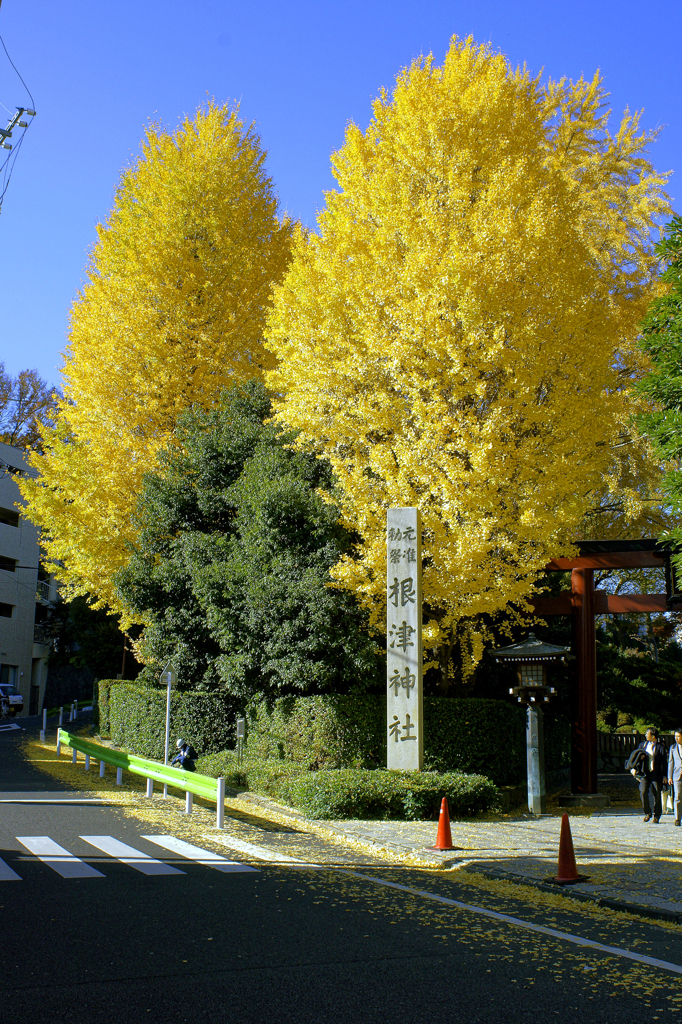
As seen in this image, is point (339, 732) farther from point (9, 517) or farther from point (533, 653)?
point (9, 517)

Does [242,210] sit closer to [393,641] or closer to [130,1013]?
[393,641]

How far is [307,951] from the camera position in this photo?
5.21 meters

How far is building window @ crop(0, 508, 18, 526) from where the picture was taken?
147ft

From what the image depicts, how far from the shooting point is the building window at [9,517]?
4466 cm

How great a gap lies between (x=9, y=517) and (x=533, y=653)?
39.1 m

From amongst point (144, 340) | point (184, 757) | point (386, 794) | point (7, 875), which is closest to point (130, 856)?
point (7, 875)

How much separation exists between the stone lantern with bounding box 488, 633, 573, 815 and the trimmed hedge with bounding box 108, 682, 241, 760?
689 cm

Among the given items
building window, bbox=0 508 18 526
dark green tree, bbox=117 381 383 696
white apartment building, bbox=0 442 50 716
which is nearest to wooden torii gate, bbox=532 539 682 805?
dark green tree, bbox=117 381 383 696

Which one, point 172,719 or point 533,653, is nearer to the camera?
point 533,653

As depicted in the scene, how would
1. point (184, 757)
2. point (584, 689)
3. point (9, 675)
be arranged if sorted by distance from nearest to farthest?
point (184, 757) → point (584, 689) → point (9, 675)

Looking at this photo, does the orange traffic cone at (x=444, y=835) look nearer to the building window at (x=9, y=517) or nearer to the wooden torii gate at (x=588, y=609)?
the wooden torii gate at (x=588, y=609)

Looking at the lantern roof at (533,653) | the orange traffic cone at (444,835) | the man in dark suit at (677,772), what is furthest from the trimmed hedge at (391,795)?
the man in dark suit at (677,772)

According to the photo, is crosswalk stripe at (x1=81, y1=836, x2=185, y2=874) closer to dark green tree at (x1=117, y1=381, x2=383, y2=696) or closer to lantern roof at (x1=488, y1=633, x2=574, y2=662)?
dark green tree at (x1=117, y1=381, x2=383, y2=696)

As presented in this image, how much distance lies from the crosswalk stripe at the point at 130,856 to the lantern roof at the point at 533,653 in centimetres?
724
